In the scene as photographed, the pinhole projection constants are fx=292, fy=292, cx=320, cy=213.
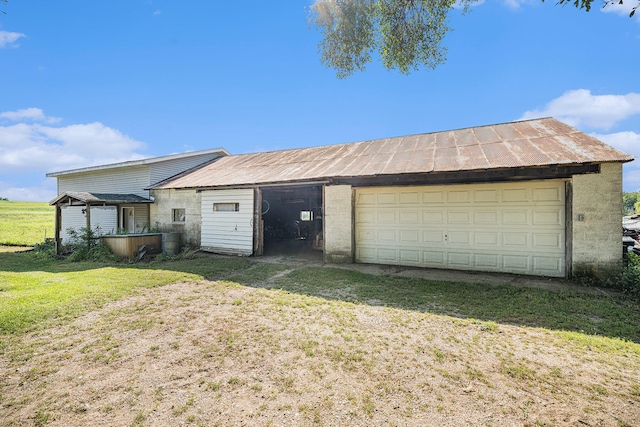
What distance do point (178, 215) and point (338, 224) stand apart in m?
8.36

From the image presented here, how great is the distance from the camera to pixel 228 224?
12.1m

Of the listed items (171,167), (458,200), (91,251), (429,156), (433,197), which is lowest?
(91,251)

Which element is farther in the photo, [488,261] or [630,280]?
[488,261]

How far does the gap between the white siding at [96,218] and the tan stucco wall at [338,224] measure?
1255cm

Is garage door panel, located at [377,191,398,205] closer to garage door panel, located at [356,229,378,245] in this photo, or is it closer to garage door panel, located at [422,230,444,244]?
garage door panel, located at [356,229,378,245]

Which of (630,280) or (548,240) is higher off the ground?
(548,240)

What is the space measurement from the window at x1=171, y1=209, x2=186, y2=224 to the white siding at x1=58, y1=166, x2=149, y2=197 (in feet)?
7.95

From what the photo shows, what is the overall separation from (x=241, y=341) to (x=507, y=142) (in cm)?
932

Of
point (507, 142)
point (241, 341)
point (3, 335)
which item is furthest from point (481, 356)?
point (507, 142)

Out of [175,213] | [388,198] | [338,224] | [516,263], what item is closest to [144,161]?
[175,213]

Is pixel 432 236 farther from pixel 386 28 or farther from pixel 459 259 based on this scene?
pixel 386 28

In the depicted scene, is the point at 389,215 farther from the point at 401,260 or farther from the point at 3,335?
the point at 3,335

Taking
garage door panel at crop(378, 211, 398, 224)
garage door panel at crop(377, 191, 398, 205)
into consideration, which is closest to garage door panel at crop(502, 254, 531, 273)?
garage door panel at crop(378, 211, 398, 224)

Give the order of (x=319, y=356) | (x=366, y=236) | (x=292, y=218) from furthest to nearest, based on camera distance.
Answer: (x=292, y=218)
(x=366, y=236)
(x=319, y=356)
